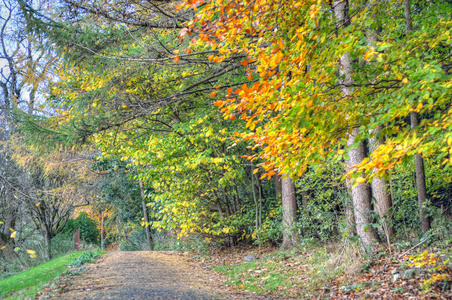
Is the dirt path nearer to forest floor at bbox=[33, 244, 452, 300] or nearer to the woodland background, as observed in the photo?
forest floor at bbox=[33, 244, 452, 300]

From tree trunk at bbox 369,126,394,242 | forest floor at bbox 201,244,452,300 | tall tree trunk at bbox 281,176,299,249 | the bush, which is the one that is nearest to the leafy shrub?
forest floor at bbox 201,244,452,300

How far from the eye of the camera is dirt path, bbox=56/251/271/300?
5785 millimetres

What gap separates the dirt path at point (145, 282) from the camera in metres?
5.79

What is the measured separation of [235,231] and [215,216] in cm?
83

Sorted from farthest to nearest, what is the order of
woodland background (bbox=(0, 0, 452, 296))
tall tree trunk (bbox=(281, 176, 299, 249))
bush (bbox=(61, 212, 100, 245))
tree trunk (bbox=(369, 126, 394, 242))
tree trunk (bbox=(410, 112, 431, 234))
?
bush (bbox=(61, 212, 100, 245)) → tall tree trunk (bbox=(281, 176, 299, 249)) → tree trunk (bbox=(369, 126, 394, 242)) → tree trunk (bbox=(410, 112, 431, 234)) → woodland background (bbox=(0, 0, 452, 296))

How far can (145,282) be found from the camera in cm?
669

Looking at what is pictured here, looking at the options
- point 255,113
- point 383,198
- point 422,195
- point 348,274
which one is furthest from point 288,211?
point 255,113

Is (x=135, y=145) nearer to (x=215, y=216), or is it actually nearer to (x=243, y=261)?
(x=215, y=216)

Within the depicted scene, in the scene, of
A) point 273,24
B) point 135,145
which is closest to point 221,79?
point 135,145

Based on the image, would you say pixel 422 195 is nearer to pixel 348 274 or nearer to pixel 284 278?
pixel 348 274

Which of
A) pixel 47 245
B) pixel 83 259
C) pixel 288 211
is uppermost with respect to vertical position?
pixel 288 211

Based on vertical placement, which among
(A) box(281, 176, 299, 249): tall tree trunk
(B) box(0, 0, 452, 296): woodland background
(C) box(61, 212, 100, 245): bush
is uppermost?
(B) box(0, 0, 452, 296): woodland background

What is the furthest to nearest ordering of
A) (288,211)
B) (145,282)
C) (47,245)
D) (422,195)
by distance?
(47,245), (288,211), (145,282), (422,195)

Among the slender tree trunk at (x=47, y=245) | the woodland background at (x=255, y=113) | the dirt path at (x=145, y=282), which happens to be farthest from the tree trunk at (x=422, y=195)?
the slender tree trunk at (x=47, y=245)
